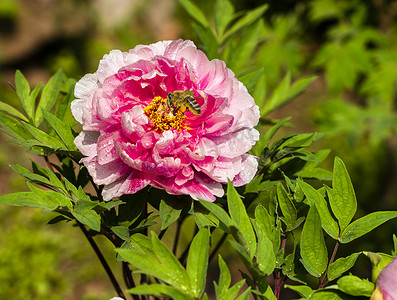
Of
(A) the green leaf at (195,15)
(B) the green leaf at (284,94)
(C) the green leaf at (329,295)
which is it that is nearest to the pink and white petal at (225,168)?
(C) the green leaf at (329,295)

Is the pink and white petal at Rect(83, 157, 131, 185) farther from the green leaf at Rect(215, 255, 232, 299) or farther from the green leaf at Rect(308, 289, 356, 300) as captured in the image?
the green leaf at Rect(308, 289, 356, 300)

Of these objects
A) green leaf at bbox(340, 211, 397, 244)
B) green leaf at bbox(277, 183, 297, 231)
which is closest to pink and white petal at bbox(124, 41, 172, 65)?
green leaf at bbox(277, 183, 297, 231)

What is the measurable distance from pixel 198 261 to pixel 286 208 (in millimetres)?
183

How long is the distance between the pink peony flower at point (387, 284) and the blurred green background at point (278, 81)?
61 centimetres

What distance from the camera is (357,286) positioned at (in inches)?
24.5

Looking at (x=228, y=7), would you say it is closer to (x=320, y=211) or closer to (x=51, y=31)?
(x=320, y=211)

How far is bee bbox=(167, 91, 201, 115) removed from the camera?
77 centimetres

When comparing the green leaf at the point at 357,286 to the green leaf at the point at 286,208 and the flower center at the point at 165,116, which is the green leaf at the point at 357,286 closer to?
the green leaf at the point at 286,208

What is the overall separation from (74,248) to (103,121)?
2487 millimetres

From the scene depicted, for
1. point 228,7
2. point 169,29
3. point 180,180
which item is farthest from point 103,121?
point 169,29

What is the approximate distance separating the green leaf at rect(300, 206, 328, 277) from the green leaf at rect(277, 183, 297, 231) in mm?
54

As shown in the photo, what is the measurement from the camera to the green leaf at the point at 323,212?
2.36 ft

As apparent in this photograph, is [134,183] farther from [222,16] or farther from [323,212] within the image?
[222,16]

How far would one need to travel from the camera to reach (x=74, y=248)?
3045 mm
